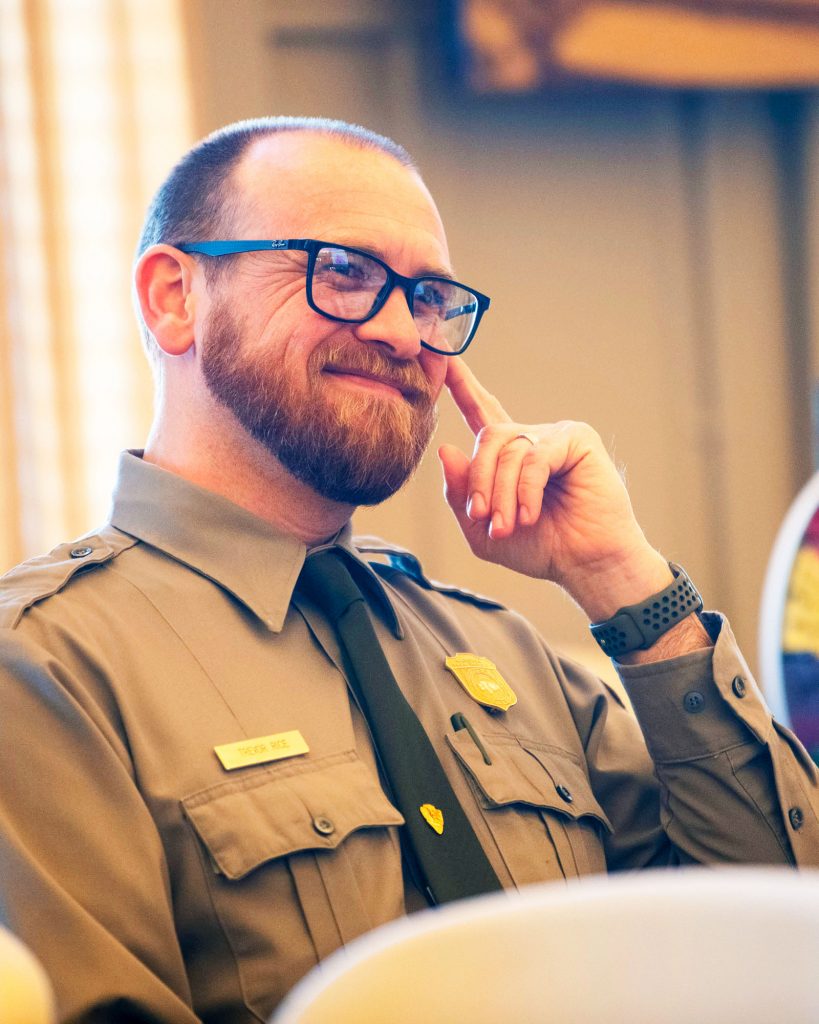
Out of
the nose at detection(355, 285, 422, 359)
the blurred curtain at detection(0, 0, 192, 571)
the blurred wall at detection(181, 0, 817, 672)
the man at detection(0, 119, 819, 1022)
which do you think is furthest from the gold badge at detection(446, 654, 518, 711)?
the blurred wall at detection(181, 0, 817, 672)

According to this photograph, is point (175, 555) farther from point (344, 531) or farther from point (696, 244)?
point (696, 244)

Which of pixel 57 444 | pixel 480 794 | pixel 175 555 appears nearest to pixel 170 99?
pixel 57 444

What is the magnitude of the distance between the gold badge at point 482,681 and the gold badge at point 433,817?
217mm

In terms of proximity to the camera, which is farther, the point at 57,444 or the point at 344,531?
the point at 57,444

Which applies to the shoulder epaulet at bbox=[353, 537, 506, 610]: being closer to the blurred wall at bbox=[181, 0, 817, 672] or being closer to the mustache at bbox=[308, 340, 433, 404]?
the mustache at bbox=[308, 340, 433, 404]

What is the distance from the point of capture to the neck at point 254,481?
1243mm

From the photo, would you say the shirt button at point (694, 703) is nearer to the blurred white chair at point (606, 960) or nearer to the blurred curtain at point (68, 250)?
the blurred white chair at point (606, 960)

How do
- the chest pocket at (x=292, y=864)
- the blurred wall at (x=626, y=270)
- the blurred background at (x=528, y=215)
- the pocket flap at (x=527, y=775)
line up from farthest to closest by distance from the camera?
1. the blurred wall at (x=626, y=270)
2. the blurred background at (x=528, y=215)
3. the pocket flap at (x=527, y=775)
4. the chest pocket at (x=292, y=864)

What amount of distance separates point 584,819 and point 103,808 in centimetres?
55

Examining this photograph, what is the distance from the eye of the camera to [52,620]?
1.01m

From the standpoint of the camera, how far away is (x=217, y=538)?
1166mm

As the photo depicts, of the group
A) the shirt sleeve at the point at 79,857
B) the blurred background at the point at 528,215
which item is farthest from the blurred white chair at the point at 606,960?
the blurred background at the point at 528,215

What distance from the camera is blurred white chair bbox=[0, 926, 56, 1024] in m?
0.33

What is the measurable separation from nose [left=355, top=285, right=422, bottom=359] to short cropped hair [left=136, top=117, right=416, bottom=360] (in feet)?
0.61
